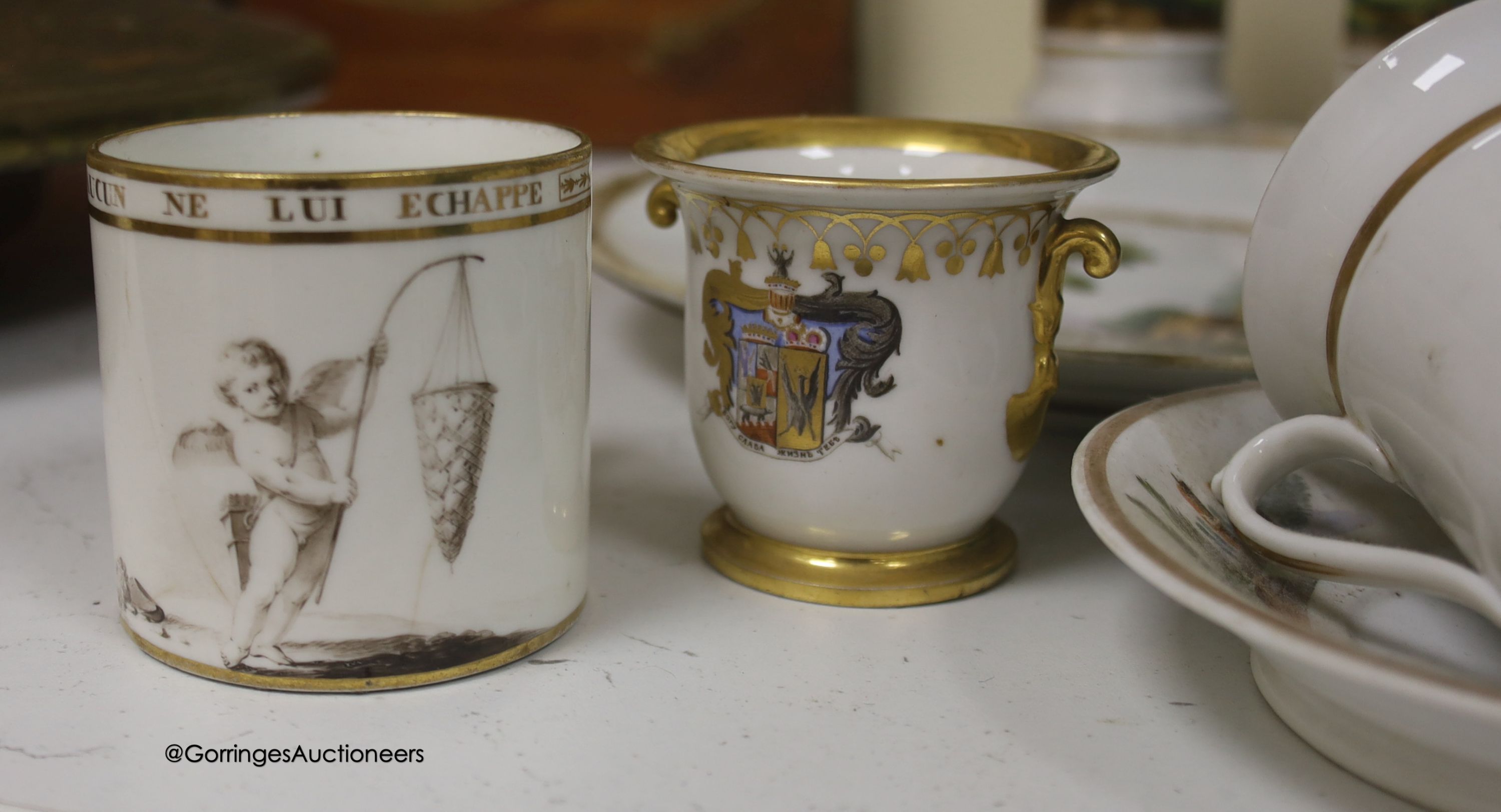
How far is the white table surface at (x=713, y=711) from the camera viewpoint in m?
0.36

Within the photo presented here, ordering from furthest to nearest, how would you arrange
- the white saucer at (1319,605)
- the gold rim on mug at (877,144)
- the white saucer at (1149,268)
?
the white saucer at (1149,268) < the gold rim on mug at (877,144) < the white saucer at (1319,605)

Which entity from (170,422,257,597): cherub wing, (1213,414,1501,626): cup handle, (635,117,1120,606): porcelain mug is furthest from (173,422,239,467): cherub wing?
(1213,414,1501,626): cup handle

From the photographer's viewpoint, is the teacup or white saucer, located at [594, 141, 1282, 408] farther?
white saucer, located at [594, 141, 1282, 408]

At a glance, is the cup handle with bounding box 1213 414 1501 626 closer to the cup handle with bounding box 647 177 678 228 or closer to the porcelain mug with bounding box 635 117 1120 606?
the porcelain mug with bounding box 635 117 1120 606

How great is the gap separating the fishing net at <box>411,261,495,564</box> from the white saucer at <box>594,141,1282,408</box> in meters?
0.20

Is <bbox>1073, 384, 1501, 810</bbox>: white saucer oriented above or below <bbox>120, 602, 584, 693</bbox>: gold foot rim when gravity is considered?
above

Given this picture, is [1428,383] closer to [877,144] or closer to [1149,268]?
[877,144]

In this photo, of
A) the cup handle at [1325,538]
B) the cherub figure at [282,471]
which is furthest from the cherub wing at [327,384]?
the cup handle at [1325,538]

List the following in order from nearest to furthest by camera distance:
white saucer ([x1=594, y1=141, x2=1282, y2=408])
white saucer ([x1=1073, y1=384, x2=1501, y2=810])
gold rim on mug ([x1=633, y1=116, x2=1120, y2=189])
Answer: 1. white saucer ([x1=1073, y1=384, x2=1501, y2=810])
2. gold rim on mug ([x1=633, y1=116, x2=1120, y2=189])
3. white saucer ([x1=594, y1=141, x2=1282, y2=408])

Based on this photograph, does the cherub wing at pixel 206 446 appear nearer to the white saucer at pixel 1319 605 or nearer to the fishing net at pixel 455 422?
the fishing net at pixel 455 422

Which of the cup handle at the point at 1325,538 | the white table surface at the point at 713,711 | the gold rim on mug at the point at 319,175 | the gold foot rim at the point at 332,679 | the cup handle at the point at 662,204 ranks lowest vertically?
the white table surface at the point at 713,711

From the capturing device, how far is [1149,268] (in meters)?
0.90

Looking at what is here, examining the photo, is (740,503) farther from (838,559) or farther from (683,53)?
(683,53)

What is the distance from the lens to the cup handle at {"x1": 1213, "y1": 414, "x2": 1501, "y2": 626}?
36cm
